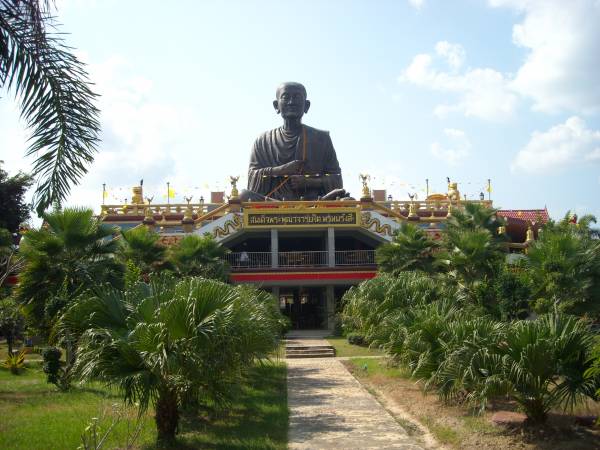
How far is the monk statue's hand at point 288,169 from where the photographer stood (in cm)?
3581

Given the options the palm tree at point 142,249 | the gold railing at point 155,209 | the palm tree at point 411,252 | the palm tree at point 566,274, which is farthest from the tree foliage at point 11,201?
the palm tree at point 566,274

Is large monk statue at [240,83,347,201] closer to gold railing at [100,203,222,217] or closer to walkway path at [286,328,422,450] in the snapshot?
gold railing at [100,203,222,217]

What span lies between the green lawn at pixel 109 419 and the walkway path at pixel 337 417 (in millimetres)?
319

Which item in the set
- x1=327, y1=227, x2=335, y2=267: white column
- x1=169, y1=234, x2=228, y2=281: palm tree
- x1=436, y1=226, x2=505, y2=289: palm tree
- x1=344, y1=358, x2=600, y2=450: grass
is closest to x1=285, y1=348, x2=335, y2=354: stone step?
x1=169, y1=234, x2=228, y2=281: palm tree

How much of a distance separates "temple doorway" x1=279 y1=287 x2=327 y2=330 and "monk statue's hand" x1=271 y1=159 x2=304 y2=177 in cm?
660

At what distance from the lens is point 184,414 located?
11.3 meters

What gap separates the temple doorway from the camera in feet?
109

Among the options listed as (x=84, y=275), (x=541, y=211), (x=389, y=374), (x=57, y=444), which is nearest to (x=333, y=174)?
(x=541, y=211)

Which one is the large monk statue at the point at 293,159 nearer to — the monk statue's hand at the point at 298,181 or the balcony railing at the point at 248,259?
the monk statue's hand at the point at 298,181

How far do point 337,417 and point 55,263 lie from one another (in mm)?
7498

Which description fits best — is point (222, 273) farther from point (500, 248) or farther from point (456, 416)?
→ point (456, 416)

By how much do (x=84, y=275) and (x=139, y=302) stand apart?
5.72 m

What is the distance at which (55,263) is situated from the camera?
574 inches

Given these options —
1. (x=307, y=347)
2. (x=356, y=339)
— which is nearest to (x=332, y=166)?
(x=356, y=339)
